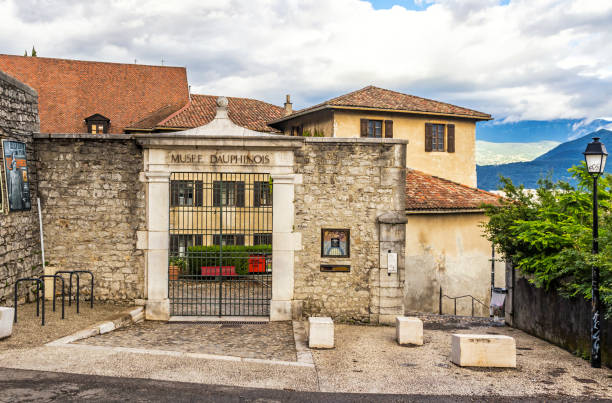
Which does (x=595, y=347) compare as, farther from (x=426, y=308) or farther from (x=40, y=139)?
(x=40, y=139)

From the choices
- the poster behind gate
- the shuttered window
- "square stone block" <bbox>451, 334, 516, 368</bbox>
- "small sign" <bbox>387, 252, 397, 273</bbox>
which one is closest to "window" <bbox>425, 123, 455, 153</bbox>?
the shuttered window

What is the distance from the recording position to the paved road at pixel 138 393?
636cm

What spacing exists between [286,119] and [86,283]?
55.9 ft

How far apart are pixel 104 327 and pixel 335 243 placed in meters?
5.21

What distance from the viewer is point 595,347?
8906mm

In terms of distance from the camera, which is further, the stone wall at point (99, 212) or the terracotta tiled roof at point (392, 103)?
the terracotta tiled roof at point (392, 103)

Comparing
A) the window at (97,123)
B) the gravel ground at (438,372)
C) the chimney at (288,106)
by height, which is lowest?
the gravel ground at (438,372)

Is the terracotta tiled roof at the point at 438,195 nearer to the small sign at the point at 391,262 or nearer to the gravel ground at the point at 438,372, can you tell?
the small sign at the point at 391,262

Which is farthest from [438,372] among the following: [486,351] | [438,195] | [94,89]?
[94,89]

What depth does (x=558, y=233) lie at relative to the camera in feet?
36.7

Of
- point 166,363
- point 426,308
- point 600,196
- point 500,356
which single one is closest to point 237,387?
point 166,363

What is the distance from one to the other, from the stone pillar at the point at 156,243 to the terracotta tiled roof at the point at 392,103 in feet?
44.0

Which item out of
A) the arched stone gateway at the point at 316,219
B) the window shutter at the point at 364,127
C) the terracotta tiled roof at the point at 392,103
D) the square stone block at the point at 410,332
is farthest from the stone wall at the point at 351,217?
the window shutter at the point at 364,127

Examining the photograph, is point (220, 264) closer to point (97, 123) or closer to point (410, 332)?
point (410, 332)
